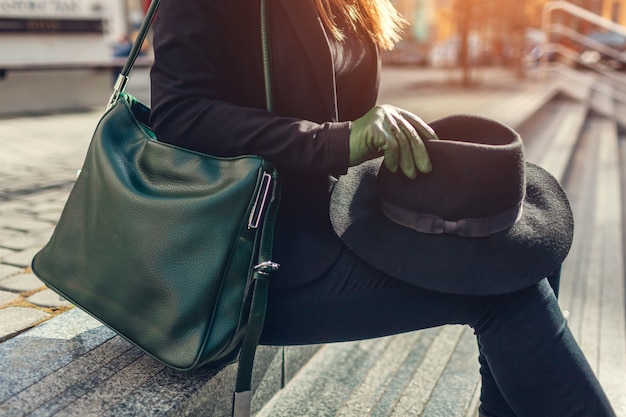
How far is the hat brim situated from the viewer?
51.8 inches

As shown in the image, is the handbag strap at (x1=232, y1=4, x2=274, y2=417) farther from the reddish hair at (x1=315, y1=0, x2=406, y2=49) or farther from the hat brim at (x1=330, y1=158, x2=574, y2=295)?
the reddish hair at (x1=315, y1=0, x2=406, y2=49)

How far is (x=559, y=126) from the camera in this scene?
29.1 feet

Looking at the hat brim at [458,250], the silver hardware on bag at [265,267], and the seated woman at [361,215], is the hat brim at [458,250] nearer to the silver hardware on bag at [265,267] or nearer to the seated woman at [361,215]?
the seated woman at [361,215]

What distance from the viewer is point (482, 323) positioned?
1.41 meters

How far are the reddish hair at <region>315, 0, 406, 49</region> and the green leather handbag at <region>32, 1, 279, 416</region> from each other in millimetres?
403

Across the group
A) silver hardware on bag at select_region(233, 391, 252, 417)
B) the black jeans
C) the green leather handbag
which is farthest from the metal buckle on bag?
silver hardware on bag at select_region(233, 391, 252, 417)

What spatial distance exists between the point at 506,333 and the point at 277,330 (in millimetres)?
497

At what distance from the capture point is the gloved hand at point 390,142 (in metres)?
1.32

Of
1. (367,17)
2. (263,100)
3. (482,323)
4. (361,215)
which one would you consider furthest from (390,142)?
(367,17)

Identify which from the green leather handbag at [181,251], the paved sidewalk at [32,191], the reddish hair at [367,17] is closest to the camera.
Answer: the green leather handbag at [181,251]

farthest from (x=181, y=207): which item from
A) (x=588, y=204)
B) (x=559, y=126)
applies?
(x=559, y=126)

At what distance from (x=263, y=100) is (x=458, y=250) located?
0.56 meters

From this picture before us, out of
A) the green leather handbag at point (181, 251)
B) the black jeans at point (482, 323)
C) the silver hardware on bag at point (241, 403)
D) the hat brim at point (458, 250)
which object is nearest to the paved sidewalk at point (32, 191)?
the green leather handbag at point (181, 251)

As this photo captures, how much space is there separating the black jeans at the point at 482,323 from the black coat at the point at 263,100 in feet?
0.20
